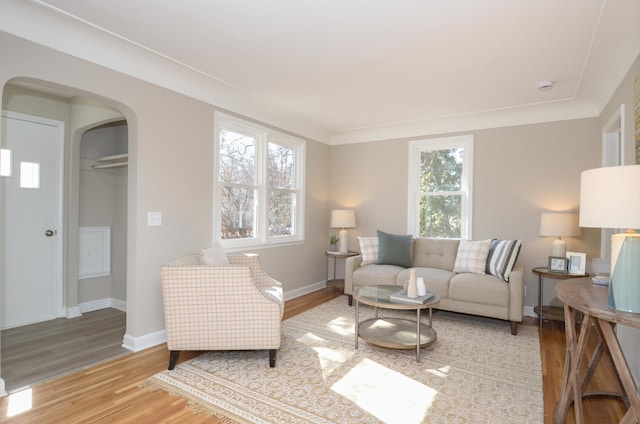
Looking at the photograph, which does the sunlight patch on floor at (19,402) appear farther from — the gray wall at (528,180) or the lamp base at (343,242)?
the gray wall at (528,180)

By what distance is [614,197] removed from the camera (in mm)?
1634

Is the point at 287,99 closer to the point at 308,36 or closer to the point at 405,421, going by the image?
the point at 308,36

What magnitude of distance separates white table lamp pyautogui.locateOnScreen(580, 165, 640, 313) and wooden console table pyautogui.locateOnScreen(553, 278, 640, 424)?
0.28 ft

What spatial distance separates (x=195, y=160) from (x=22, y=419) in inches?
91.1

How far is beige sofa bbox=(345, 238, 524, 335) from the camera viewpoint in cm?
351

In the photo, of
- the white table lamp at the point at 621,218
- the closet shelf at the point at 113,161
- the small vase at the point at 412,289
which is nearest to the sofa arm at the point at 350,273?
the small vase at the point at 412,289

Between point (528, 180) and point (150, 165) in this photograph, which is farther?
point (528, 180)

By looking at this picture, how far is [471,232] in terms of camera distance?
464 centimetres

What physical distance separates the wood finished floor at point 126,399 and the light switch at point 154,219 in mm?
1092

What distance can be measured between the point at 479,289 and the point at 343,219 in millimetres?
2133

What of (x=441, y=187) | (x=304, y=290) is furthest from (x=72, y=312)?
(x=441, y=187)

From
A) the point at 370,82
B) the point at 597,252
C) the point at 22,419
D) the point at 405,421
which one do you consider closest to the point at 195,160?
the point at 370,82

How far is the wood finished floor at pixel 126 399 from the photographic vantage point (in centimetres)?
204

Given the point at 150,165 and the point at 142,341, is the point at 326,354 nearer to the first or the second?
the point at 142,341
